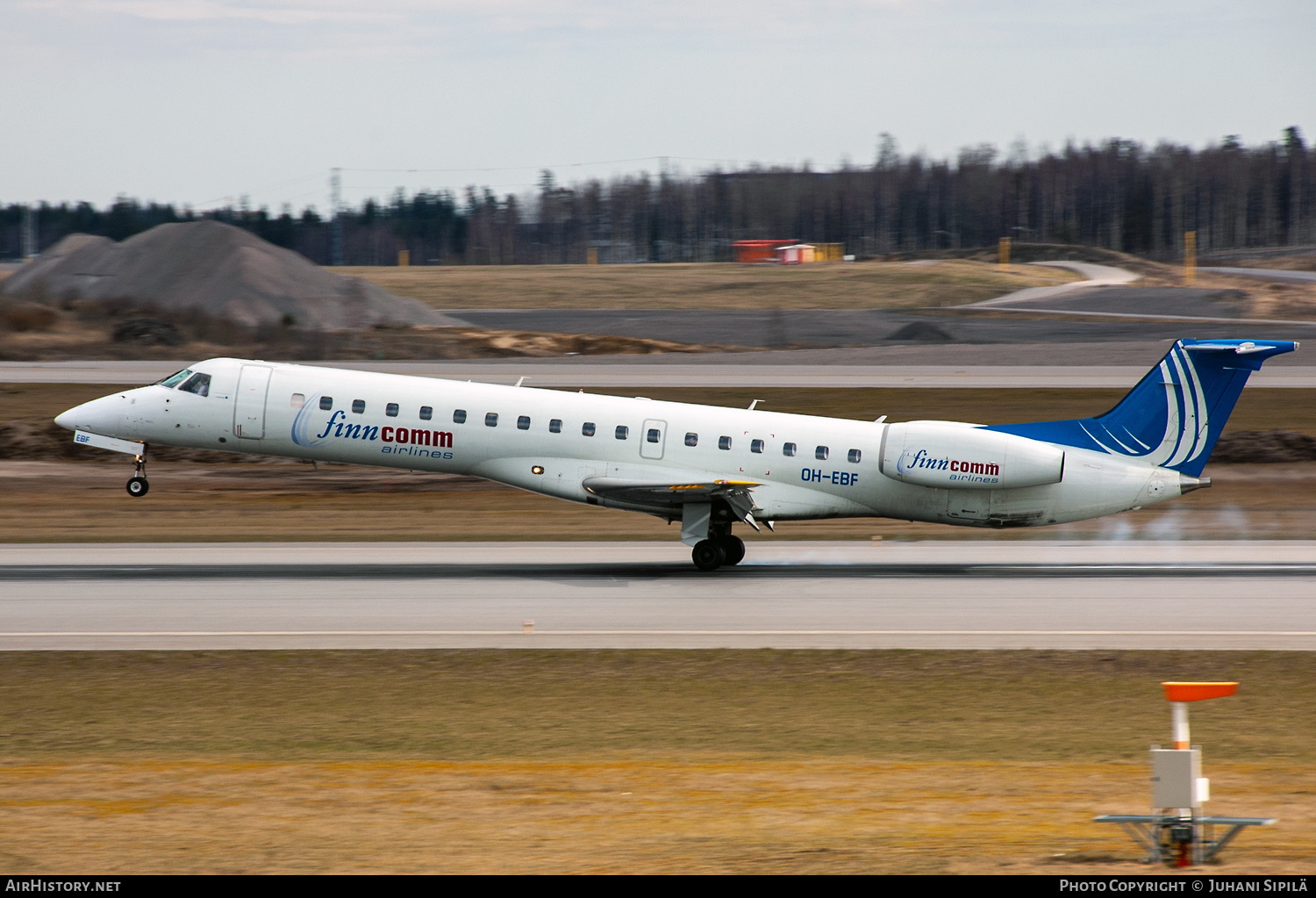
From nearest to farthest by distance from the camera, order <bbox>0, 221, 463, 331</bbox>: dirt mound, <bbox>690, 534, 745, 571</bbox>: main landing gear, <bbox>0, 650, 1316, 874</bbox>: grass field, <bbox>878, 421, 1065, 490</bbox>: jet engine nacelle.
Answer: <bbox>0, 650, 1316, 874</bbox>: grass field
<bbox>878, 421, 1065, 490</bbox>: jet engine nacelle
<bbox>690, 534, 745, 571</bbox>: main landing gear
<bbox>0, 221, 463, 331</bbox>: dirt mound

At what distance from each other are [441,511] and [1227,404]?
66.6 feet

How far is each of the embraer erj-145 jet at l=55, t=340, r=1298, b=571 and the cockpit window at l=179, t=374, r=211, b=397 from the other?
12cm

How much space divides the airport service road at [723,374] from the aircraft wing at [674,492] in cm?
2532

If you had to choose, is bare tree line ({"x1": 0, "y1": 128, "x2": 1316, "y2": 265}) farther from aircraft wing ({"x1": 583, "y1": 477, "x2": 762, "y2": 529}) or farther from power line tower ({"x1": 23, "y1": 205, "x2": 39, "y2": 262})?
aircraft wing ({"x1": 583, "y1": 477, "x2": 762, "y2": 529})

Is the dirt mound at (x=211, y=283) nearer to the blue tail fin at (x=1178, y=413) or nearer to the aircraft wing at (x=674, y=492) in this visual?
the aircraft wing at (x=674, y=492)

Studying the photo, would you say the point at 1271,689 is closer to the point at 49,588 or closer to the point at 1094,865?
the point at 1094,865

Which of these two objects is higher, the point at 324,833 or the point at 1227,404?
the point at 1227,404

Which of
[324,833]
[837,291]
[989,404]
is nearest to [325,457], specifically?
[324,833]

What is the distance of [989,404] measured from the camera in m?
50.7

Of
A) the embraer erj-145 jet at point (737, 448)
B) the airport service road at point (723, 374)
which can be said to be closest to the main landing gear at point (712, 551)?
the embraer erj-145 jet at point (737, 448)

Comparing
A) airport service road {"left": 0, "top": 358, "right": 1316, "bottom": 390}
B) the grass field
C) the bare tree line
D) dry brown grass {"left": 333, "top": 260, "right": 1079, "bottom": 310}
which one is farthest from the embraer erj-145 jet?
the bare tree line

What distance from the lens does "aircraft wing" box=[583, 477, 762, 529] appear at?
2572 centimetres

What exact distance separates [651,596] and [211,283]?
5195 cm

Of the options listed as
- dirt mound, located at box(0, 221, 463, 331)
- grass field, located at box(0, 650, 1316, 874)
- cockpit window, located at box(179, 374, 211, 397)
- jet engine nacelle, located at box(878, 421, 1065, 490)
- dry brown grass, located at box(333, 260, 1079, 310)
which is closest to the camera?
grass field, located at box(0, 650, 1316, 874)
